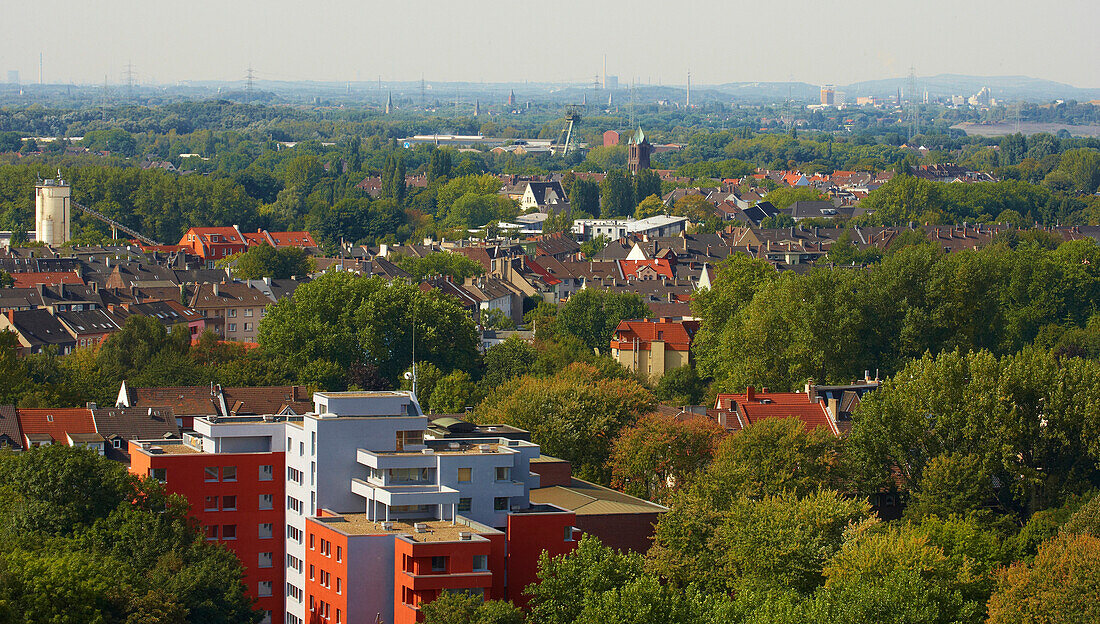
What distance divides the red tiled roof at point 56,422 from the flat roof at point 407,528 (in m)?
12.0

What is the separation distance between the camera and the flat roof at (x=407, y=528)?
89.2ft

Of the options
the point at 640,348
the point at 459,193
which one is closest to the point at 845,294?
the point at 640,348

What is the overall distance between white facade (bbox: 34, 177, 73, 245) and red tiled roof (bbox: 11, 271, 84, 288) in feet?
76.4

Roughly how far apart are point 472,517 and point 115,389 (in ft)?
65.3

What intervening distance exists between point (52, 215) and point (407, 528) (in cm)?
7620

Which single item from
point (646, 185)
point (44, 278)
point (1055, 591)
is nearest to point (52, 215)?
point (44, 278)

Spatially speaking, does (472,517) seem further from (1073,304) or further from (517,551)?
(1073,304)

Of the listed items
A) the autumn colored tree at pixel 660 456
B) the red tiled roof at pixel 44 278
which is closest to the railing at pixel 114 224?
the red tiled roof at pixel 44 278

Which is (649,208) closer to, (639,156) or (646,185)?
(646,185)

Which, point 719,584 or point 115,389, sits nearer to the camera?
point 719,584

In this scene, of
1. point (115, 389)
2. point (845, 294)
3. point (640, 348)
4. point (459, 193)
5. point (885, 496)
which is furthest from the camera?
point (459, 193)

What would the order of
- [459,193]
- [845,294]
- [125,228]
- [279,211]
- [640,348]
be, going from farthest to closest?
[459,193] → [279,211] → [125,228] → [640,348] → [845,294]

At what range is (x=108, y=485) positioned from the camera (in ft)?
97.4

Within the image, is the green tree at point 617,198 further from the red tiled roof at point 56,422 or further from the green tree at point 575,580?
the green tree at point 575,580
